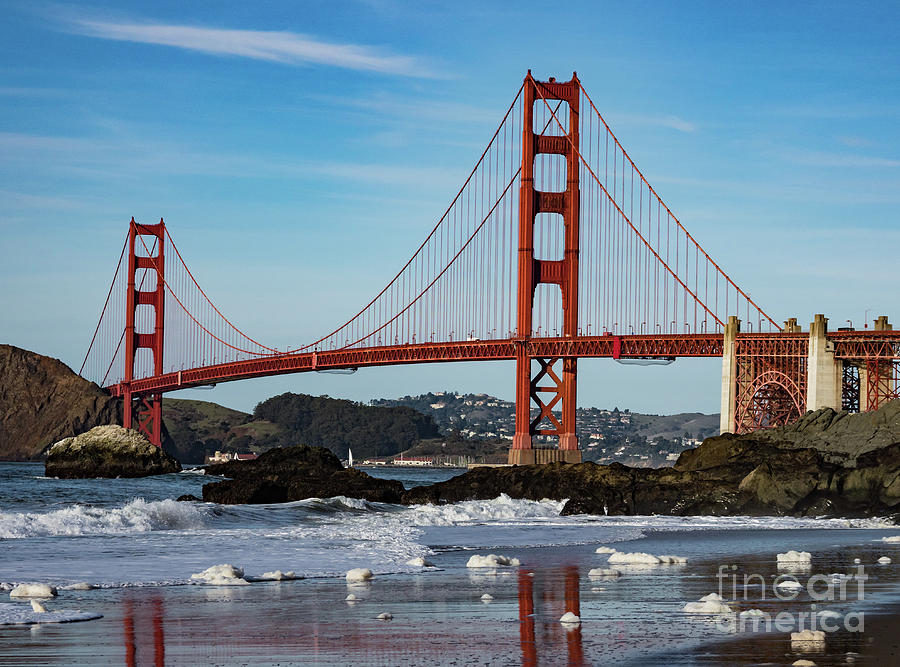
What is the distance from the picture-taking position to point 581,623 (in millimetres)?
10211

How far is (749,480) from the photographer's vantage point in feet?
106

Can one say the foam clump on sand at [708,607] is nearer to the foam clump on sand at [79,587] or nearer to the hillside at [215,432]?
the foam clump on sand at [79,587]

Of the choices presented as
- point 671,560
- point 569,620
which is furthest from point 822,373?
point 569,620

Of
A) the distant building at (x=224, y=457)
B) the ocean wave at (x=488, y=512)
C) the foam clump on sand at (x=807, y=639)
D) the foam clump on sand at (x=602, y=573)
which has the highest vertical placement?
the foam clump on sand at (x=807, y=639)

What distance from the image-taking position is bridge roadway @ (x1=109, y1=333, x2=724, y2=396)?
61000mm

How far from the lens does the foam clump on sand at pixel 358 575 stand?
14094mm

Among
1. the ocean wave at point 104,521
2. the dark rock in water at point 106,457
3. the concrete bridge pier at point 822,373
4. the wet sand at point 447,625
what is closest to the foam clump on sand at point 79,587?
the wet sand at point 447,625

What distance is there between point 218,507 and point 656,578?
15.5 metres

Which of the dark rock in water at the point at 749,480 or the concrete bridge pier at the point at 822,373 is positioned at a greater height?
the concrete bridge pier at the point at 822,373

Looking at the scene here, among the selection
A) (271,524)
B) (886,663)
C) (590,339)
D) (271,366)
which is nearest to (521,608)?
(886,663)

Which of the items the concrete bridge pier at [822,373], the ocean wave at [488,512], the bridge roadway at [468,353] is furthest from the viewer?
the bridge roadway at [468,353]

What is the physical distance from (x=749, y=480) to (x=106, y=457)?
1684 inches

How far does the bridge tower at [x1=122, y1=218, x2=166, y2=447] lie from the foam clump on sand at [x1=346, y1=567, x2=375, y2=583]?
83.0m

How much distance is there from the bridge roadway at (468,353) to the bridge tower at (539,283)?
856mm
